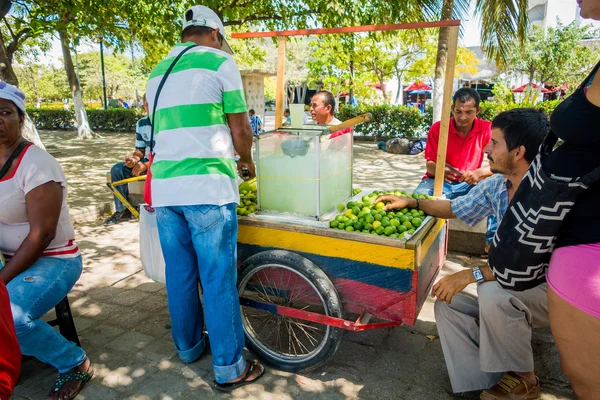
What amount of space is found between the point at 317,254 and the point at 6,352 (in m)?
1.58

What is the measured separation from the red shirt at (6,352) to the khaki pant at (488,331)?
207cm

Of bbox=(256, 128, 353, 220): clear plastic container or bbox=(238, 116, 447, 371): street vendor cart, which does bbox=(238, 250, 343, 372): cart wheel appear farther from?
bbox=(256, 128, 353, 220): clear plastic container

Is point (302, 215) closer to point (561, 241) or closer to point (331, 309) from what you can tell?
point (331, 309)

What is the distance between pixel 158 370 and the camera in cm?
281

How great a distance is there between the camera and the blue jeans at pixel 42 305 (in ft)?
7.82

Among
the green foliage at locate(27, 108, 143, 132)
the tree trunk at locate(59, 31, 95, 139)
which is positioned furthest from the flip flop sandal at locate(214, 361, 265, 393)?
the green foliage at locate(27, 108, 143, 132)

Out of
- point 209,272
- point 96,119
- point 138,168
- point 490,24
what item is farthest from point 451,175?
point 96,119

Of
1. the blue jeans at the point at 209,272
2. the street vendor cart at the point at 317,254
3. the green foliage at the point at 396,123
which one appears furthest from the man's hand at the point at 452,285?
the green foliage at the point at 396,123

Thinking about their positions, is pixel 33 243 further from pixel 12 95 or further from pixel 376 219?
pixel 376 219

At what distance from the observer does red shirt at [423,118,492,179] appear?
4375 millimetres

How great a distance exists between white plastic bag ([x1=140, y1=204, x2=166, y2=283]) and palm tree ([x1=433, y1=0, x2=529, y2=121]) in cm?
703

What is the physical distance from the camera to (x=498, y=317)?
230 cm

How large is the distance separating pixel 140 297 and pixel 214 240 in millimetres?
1849

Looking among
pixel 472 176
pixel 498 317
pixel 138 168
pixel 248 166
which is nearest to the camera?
pixel 498 317
